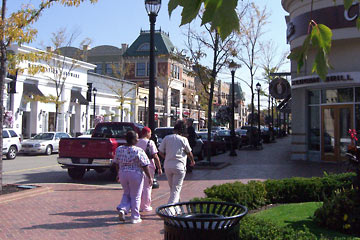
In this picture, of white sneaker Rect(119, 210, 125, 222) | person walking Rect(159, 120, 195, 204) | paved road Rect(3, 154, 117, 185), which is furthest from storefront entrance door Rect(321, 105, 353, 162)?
white sneaker Rect(119, 210, 125, 222)

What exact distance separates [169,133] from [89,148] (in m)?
6.92

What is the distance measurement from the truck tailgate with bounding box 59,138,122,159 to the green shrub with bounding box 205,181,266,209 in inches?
205

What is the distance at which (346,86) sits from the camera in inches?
650

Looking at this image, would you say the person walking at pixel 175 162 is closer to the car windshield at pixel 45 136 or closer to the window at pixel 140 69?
the car windshield at pixel 45 136

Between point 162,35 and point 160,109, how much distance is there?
13.5m

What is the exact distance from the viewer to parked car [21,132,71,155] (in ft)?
76.7

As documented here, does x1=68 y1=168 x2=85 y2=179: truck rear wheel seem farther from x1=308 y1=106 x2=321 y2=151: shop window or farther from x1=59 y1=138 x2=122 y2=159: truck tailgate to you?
x1=308 y1=106 x2=321 y2=151: shop window

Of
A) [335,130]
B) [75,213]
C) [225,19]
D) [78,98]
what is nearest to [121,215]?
[75,213]

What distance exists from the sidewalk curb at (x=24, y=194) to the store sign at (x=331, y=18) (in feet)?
40.5

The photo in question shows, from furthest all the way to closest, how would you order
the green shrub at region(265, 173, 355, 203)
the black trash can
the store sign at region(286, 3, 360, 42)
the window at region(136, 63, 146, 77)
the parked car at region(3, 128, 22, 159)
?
the window at region(136, 63, 146, 77) < the parked car at region(3, 128, 22, 159) < the store sign at region(286, 3, 360, 42) < the green shrub at region(265, 173, 355, 203) < the black trash can

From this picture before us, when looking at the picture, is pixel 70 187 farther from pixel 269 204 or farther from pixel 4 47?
pixel 269 204

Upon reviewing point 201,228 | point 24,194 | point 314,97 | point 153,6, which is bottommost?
point 24,194

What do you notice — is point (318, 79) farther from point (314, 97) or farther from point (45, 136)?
point (45, 136)

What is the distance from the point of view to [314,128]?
17875 millimetres
